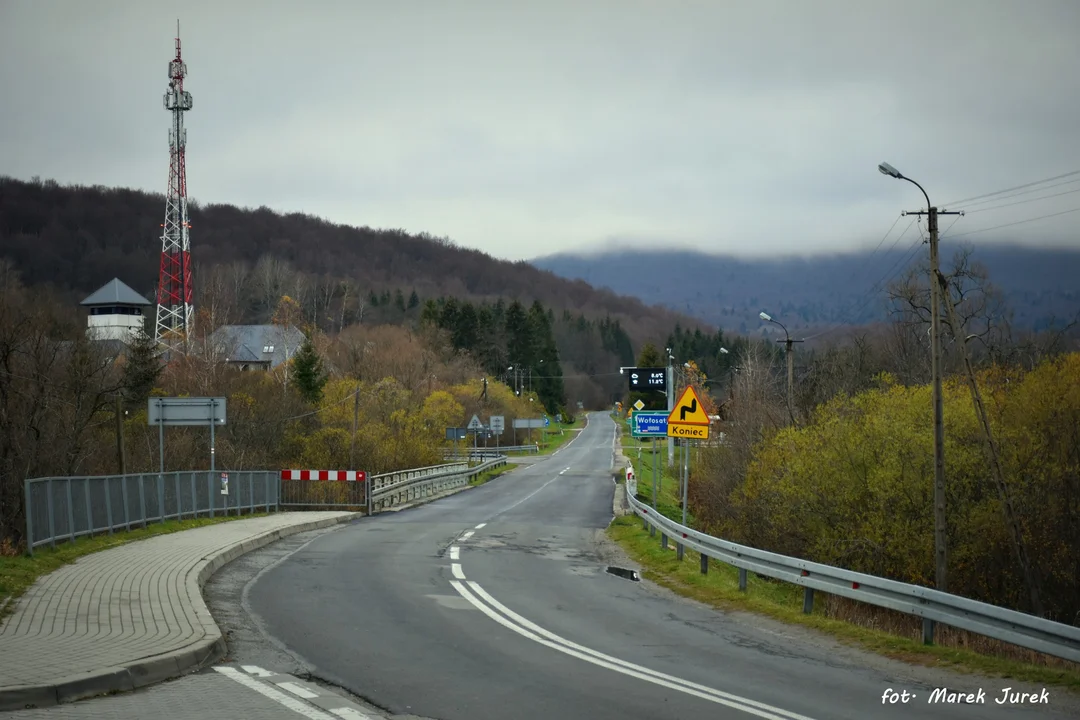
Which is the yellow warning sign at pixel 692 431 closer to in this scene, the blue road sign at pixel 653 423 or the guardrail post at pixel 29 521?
the blue road sign at pixel 653 423

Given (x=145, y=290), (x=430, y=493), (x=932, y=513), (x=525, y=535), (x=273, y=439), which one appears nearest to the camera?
(x=932, y=513)

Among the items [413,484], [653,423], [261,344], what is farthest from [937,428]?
[261,344]

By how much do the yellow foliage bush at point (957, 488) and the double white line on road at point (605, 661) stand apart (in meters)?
15.1

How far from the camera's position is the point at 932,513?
26.7m

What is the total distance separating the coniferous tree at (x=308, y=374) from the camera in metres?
64.6

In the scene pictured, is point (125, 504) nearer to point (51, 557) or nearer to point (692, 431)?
point (51, 557)

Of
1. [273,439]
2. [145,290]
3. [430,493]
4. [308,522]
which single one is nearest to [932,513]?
[308,522]

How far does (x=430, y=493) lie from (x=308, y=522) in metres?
20.6

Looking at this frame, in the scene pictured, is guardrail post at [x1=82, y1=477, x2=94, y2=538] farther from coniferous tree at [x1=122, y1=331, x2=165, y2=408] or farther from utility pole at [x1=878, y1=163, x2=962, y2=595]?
coniferous tree at [x1=122, y1=331, x2=165, y2=408]

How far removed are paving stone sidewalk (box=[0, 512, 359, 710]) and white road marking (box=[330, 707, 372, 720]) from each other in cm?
198

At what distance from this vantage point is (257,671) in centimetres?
955

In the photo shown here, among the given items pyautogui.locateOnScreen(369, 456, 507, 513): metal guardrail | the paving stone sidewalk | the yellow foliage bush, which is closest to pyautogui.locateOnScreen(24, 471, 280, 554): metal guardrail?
the paving stone sidewalk

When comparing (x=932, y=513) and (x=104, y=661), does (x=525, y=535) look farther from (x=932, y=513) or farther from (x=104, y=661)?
(x=104, y=661)

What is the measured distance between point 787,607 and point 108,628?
381 inches
